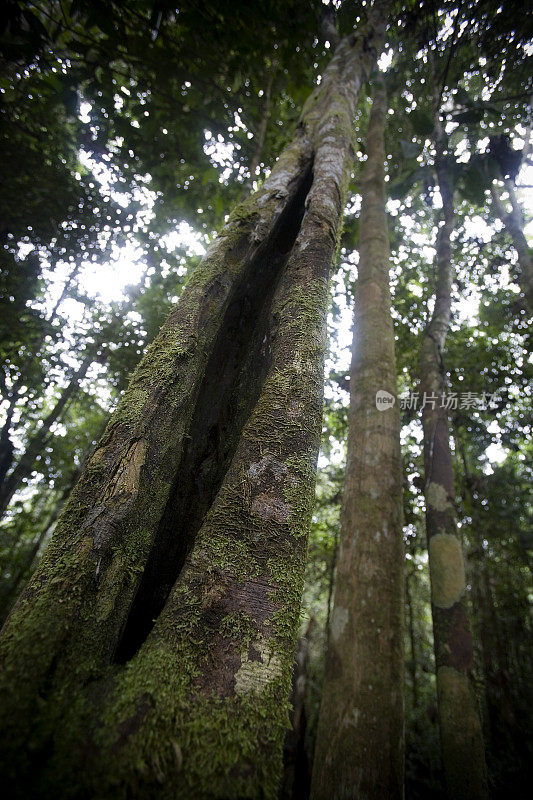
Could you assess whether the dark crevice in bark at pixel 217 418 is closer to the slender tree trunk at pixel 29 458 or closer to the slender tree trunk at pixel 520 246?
the slender tree trunk at pixel 520 246

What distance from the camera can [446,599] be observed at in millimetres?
3213

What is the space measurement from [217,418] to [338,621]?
1.36 m

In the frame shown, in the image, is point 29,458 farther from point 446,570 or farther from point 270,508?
point 270,508

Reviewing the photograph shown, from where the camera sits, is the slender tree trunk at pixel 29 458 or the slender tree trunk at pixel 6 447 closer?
the slender tree trunk at pixel 29 458

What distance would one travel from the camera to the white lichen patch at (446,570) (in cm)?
323

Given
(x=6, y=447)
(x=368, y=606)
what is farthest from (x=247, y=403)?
(x=6, y=447)

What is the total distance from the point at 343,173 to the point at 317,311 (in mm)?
1461

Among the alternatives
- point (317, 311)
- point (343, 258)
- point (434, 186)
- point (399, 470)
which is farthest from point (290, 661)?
point (434, 186)

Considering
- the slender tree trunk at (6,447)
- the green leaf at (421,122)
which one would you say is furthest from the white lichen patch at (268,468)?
the slender tree trunk at (6,447)

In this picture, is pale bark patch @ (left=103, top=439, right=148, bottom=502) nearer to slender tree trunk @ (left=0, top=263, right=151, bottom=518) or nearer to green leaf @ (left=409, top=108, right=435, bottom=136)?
slender tree trunk @ (left=0, top=263, right=151, bottom=518)

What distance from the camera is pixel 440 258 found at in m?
5.91

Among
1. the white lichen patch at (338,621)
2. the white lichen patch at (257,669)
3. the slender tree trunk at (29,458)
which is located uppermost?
the slender tree trunk at (29,458)

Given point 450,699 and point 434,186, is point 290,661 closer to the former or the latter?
point 450,699

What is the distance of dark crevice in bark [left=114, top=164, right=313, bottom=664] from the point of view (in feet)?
4.64
